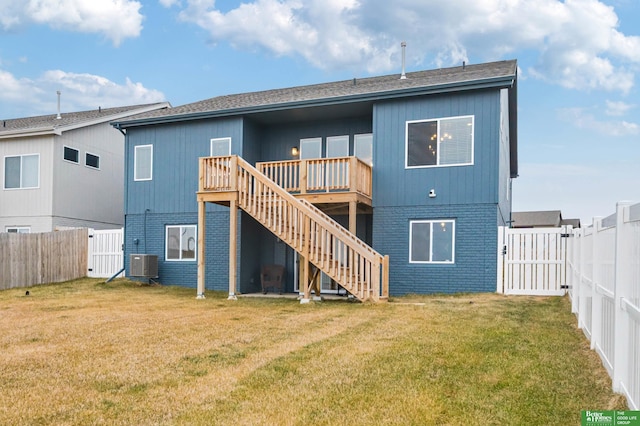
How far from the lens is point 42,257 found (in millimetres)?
15094

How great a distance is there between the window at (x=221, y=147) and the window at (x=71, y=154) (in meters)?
6.71

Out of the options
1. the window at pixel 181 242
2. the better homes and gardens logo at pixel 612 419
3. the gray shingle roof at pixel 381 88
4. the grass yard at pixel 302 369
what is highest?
the gray shingle roof at pixel 381 88

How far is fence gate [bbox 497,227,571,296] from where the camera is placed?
37.3 ft

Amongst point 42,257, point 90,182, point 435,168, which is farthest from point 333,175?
point 90,182

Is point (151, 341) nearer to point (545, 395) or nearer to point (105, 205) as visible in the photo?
point (545, 395)

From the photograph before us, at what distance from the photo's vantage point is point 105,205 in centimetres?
1945

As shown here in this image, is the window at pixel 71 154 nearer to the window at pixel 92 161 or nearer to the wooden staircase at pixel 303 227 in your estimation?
the window at pixel 92 161

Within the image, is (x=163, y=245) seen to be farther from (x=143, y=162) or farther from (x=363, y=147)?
(x=363, y=147)

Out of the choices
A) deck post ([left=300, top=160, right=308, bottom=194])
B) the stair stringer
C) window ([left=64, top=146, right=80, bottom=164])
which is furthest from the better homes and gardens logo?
window ([left=64, top=146, right=80, bottom=164])

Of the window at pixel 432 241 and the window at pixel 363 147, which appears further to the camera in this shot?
the window at pixel 363 147

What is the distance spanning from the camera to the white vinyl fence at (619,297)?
10.2 feet

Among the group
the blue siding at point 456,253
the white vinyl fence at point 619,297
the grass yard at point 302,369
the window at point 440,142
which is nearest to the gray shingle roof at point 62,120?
the grass yard at point 302,369

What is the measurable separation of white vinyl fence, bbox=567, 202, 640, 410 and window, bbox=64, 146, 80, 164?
17.7 m

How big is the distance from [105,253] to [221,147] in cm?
566
